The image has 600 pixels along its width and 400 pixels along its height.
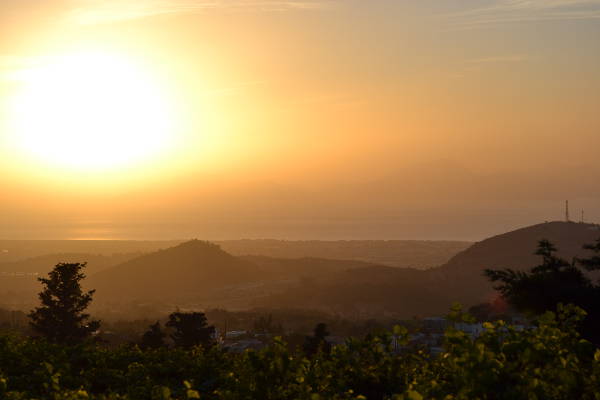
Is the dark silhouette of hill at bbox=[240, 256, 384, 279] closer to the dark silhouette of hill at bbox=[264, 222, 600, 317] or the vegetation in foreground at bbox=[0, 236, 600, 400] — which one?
the dark silhouette of hill at bbox=[264, 222, 600, 317]

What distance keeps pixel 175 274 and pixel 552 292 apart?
13322 centimetres

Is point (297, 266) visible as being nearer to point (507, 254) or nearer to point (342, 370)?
point (507, 254)

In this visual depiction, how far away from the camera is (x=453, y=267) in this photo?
12600 cm

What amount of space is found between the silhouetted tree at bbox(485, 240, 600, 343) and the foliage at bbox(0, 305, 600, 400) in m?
7.33

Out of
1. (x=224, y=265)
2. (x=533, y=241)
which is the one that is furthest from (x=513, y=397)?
(x=224, y=265)

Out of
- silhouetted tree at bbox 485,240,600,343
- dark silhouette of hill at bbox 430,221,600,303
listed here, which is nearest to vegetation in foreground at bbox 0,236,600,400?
silhouetted tree at bbox 485,240,600,343

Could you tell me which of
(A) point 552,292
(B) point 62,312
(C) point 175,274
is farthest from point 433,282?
(A) point 552,292

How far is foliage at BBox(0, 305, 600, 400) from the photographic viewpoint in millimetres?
9273

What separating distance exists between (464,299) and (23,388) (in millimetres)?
100145

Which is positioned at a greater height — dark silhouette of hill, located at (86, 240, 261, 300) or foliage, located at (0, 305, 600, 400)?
dark silhouette of hill, located at (86, 240, 261, 300)

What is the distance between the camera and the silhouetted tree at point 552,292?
20.2m

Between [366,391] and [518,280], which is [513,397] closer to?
[366,391]

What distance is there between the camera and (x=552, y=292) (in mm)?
21031

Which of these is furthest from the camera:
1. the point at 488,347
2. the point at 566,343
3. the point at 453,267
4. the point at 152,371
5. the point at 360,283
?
Result: the point at 453,267
